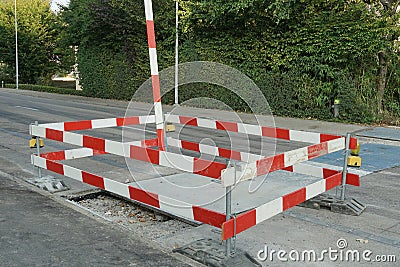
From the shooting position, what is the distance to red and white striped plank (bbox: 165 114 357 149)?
6.36 m

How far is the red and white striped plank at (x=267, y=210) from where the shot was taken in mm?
4094

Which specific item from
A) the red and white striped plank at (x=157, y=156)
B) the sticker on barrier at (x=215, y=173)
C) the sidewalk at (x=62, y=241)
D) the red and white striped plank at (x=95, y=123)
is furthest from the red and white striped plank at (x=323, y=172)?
the red and white striped plank at (x=95, y=123)

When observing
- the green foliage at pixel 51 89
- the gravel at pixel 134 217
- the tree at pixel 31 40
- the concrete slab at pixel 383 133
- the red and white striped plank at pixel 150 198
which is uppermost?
the tree at pixel 31 40

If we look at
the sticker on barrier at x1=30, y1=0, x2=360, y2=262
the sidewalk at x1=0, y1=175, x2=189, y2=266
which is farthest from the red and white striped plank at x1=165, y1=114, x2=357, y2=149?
the sidewalk at x1=0, y1=175, x2=189, y2=266

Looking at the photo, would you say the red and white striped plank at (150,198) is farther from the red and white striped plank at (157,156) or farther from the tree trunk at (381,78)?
the tree trunk at (381,78)

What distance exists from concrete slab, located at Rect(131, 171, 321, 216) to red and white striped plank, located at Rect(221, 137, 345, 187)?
4.24 ft

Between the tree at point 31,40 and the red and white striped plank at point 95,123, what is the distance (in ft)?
126

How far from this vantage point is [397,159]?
10172 mm

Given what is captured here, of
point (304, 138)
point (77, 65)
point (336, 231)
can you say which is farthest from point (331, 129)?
point (77, 65)

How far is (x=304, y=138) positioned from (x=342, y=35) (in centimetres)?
1081

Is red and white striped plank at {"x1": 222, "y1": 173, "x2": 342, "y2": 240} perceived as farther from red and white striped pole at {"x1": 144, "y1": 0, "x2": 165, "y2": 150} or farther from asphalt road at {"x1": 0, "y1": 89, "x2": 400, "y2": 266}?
red and white striped pole at {"x1": 144, "y1": 0, "x2": 165, "y2": 150}

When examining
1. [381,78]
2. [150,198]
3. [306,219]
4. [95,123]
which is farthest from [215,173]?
[381,78]

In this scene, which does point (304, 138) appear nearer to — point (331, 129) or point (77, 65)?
point (331, 129)

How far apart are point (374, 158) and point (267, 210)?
657 cm
